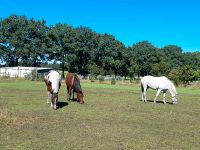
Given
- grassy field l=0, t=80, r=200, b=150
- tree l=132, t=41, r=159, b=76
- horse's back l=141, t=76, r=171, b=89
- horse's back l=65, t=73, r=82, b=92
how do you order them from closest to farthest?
grassy field l=0, t=80, r=200, b=150
horse's back l=65, t=73, r=82, b=92
horse's back l=141, t=76, r=171, b=89
tree l=132, t=41, r=159, b=76

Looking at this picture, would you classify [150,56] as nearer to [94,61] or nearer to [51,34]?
[94,61]

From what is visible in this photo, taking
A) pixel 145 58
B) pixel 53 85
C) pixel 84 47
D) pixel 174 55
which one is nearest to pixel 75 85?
pixel 53 85

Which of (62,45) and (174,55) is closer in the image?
(62,45)

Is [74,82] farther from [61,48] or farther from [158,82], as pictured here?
[61,48]

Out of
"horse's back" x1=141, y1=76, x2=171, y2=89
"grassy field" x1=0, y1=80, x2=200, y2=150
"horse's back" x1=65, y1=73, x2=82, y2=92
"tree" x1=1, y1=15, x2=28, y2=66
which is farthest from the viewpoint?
"tree" x1=1, y1=15, x2=28, y2=66

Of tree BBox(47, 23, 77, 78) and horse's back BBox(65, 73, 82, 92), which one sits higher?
tree BBox(47, 23, 77, 78)

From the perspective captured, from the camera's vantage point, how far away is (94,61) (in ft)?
280

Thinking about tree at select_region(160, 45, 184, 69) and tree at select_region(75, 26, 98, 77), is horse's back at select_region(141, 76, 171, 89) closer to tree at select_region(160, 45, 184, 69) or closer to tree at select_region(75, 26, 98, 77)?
tree at select_region(75, 26, 98, 77)

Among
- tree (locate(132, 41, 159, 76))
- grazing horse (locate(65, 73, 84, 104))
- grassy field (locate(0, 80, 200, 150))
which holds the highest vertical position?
tree (locate(132, 41, 159, 76))

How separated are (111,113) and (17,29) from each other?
225 feet

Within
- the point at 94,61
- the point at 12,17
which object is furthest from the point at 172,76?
the point at 12,17

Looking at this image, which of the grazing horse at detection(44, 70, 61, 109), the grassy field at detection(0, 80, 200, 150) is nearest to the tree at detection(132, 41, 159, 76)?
the grazing horse at detection(44, 70, 61, 109)

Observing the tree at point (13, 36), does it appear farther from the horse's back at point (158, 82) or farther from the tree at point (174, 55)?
the tree at point (174, 55)

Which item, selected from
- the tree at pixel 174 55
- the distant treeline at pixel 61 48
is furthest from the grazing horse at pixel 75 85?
the tree at pixel 174 55
